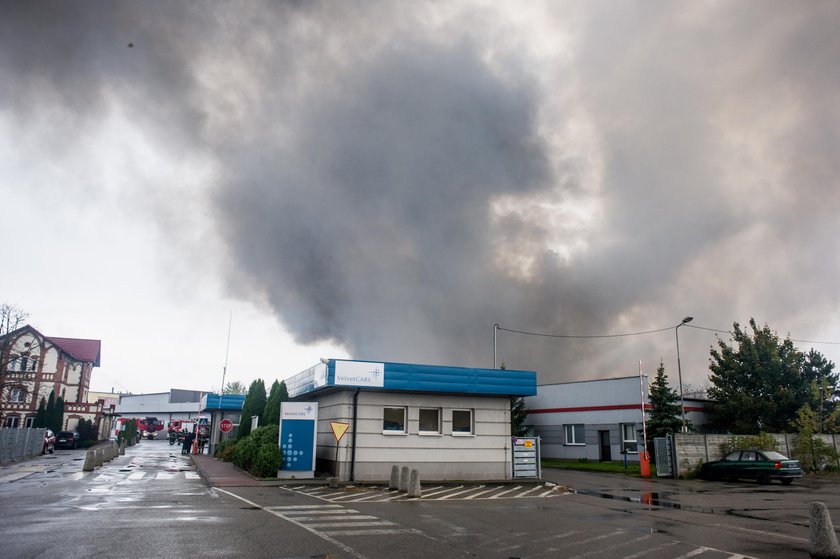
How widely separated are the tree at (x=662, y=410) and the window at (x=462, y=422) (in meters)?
18.5

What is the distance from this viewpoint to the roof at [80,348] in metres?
70.9

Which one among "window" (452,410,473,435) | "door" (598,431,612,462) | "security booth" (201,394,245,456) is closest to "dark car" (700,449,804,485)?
"window" (452,410,473,435)

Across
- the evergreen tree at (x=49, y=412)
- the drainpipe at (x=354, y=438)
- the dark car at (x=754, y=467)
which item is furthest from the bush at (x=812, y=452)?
the evergreen tree at (x=49, y=412)

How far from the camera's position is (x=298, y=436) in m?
23.1

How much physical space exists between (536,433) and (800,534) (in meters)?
35.9

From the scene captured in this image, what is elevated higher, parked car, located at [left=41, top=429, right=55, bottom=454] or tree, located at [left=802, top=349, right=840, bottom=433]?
tree, located at [left=802, top=349, right=840, bottom=433]

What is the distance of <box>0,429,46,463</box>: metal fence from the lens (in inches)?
1287

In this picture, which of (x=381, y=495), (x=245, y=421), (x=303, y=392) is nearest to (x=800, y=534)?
(x=381, y=495)

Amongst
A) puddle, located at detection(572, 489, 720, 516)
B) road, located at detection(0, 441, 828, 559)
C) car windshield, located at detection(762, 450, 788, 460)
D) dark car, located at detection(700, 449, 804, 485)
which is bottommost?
puddle, located at detection(572, 489, 720, 516)

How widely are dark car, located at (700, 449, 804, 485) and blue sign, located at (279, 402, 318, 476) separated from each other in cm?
1935

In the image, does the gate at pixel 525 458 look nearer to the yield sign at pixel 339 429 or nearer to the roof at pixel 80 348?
the yield sign at pixel 339 429

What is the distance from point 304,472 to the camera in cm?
2292

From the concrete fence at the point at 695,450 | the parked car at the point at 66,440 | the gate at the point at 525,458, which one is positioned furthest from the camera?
the parked car at the point at 66,440

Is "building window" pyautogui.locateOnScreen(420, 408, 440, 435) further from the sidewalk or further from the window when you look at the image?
the sidewalk
